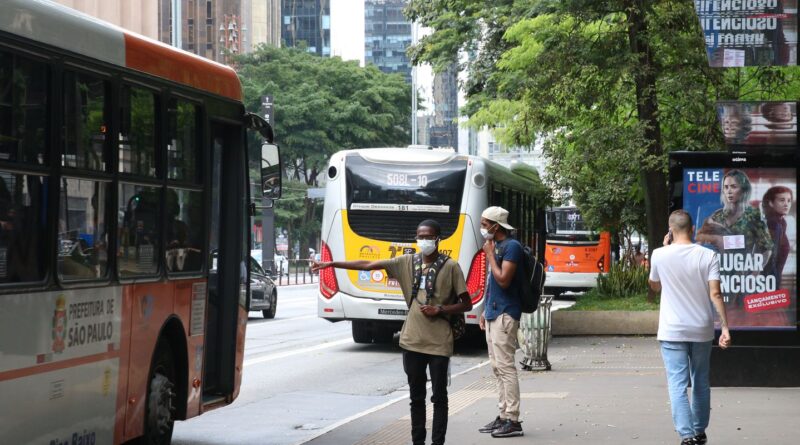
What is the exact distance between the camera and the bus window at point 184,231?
30.0 ft

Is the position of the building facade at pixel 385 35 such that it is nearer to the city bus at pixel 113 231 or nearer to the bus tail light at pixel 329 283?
the bus tail light at pixel 329 283

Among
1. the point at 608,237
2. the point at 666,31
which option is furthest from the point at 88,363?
the point at 608,237

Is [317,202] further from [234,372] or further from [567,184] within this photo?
[234,372]

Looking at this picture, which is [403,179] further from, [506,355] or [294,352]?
[506,355]

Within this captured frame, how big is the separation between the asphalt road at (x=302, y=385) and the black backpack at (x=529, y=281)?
219 cm

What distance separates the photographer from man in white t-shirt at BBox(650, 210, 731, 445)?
9.26 meters

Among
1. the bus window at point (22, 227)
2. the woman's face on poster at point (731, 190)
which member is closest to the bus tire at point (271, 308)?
the woman's face on poster at point (731, 190)

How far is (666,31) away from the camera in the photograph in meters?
23.0

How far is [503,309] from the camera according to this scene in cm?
1059

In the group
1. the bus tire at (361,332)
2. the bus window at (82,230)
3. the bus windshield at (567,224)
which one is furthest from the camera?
the bus windshield at (567,224)

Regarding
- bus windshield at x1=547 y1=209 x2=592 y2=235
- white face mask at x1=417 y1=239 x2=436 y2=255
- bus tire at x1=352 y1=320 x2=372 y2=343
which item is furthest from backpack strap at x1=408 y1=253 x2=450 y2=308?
bus windshield at x1=547 y1=209 x2=592 y2=235

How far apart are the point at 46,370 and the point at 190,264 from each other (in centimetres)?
253

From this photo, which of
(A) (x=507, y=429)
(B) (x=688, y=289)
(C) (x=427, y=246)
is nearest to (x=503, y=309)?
(A) (x=507, y=429)

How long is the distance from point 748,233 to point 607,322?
1040 cm
